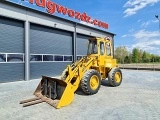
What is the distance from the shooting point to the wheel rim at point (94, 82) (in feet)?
28.9

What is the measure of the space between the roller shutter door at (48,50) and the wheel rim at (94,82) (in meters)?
8.13

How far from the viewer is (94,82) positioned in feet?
29.6

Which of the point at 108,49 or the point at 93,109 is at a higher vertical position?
the point at 108,49

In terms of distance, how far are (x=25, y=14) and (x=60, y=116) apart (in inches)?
446

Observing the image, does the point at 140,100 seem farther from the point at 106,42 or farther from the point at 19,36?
the point at 19,36

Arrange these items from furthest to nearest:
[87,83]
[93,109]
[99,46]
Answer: [99,46]
[87,83]
[93,109]

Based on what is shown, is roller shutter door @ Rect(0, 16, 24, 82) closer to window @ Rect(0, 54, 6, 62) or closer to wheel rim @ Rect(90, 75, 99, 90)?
window @ Rect(0, 54, 6, 62)

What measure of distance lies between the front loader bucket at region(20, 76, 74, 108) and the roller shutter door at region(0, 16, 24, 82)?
19.9 feet

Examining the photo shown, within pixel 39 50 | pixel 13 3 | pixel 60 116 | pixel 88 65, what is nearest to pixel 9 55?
pixel 39 50

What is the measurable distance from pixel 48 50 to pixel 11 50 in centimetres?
406

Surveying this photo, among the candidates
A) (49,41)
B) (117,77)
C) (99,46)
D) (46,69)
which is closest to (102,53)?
(99,46)

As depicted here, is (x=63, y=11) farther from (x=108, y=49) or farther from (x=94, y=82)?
(x=94, y=82)

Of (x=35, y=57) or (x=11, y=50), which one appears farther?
(x=35, y=57)

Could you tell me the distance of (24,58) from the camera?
579 inches
